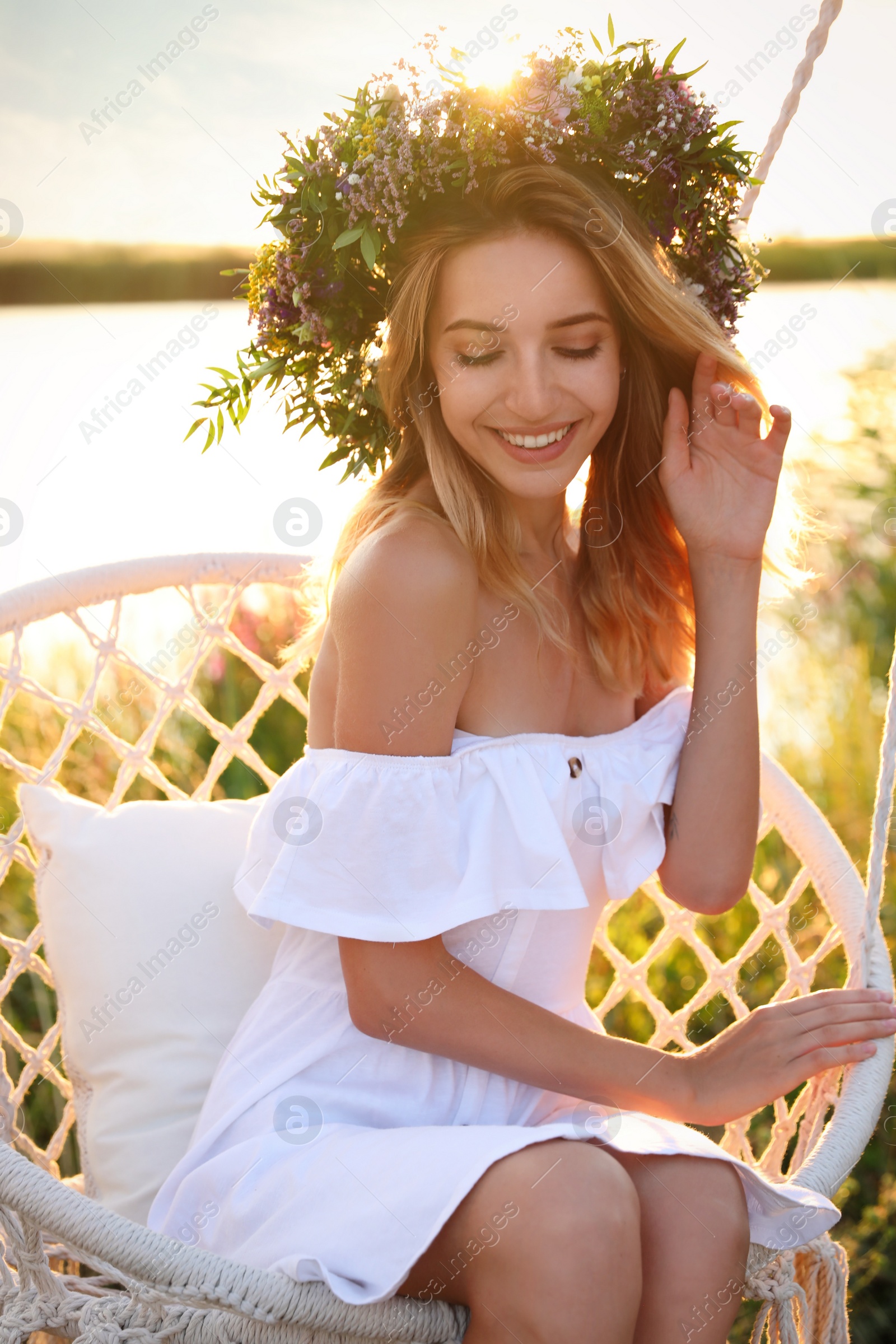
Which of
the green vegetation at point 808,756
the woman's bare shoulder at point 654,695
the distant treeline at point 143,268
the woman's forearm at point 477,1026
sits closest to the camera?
the woman's forearm at point 477,1026

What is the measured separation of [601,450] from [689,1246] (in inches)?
35.1

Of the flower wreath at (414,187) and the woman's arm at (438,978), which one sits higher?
the flower wreath at (414,187)

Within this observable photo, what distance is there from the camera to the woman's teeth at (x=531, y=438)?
1140 mm

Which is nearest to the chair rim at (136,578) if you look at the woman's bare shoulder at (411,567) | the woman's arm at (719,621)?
the woman's bare shoulder at (411,567)

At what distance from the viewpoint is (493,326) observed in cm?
108

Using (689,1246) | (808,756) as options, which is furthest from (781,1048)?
(808,756)

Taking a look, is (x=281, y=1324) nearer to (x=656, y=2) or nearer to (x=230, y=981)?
(x=230, y=981)

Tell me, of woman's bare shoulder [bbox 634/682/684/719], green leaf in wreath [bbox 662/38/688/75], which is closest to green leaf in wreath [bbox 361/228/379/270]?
green leaf in wreath [bbox 662/38/688/75]

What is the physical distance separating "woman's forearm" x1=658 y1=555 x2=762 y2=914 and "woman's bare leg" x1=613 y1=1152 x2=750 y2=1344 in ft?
1.19

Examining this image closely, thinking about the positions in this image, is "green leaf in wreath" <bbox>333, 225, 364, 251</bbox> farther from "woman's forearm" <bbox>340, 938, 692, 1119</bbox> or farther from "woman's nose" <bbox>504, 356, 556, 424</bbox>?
"woman's forearm" <bbox>340, 938, 692, 1119</bbox>

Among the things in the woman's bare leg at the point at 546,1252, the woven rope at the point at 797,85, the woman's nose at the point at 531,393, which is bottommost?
the woman's bare leg at the point at 546,1252

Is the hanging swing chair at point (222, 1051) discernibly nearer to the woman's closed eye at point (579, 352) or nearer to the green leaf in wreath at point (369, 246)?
the woman's closed eye at point (579, 352)

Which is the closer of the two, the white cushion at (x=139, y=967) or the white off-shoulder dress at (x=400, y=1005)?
the white off-shoulder dress at (x=400, y=1005)

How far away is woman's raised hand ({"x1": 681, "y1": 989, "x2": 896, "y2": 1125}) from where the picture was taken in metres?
1.10
